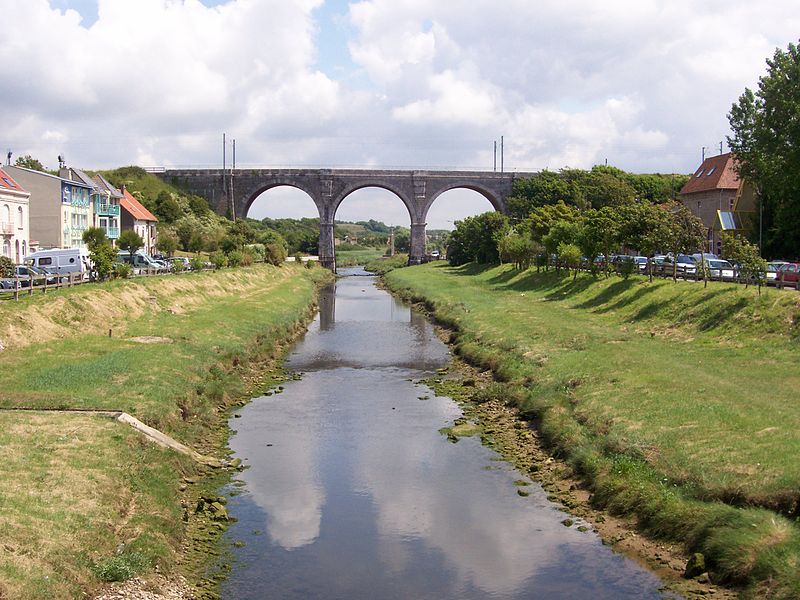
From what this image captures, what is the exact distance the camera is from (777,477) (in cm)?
1611

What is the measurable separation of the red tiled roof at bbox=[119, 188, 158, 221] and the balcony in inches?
112

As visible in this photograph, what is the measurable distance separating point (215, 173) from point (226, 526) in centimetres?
10059

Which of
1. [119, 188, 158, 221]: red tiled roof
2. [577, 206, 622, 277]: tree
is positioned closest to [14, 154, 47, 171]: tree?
[119, 188, 158, 221]: red tiled roof

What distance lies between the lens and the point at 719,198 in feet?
259

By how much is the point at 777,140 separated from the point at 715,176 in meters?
28.2

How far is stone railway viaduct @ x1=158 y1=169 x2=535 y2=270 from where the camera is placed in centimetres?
11294

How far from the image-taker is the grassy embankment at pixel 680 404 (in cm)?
1531

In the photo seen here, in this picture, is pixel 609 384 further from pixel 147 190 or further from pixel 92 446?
pixel 147 190

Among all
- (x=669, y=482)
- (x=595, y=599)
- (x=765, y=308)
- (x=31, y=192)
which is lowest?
(x=595, y=599)

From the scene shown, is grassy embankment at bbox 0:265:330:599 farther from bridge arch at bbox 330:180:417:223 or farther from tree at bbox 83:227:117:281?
bridge arch at bbox 330:180:417:223

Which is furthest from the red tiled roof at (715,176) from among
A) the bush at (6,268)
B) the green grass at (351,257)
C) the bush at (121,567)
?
the green grass at (351,257)

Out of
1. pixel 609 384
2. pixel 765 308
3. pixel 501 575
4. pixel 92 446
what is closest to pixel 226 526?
pixel 92 446

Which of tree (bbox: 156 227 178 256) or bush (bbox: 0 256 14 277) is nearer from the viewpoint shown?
bush (bbox: 0 256 14 277)

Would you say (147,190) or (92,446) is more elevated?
Answer: (147,190)
